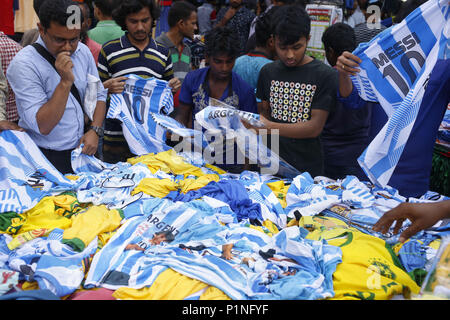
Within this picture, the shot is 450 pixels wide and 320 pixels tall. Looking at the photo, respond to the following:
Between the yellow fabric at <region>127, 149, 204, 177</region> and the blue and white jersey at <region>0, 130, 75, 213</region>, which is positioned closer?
the blue and white jersey at <region>0, 130, 75, 213</region>

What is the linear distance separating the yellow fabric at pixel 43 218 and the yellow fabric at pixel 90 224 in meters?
0.07

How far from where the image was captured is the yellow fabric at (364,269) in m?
1.53

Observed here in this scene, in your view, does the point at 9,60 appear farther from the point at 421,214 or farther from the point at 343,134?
the point at 421,214

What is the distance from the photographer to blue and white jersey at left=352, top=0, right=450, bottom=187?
2059 millimetres

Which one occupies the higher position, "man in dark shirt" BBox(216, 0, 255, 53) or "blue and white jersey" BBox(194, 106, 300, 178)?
"man in dark shirt" BBox(216, 0, 255, 53)

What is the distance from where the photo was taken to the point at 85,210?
2156mm

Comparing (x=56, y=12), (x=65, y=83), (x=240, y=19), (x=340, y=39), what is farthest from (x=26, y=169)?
(x=240, y=19)

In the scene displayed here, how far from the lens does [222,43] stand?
284 cm

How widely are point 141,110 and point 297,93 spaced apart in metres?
1.10

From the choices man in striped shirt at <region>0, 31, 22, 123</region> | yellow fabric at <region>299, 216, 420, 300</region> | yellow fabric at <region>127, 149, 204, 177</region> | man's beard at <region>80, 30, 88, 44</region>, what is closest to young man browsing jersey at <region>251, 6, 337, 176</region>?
yellow fabric at <region>127, 149, 204, 177</region>

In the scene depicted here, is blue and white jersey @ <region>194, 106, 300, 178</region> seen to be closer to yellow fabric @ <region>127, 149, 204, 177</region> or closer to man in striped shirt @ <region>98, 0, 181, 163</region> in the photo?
yellow fabric @ <region>127, 149, 204, 177</region>

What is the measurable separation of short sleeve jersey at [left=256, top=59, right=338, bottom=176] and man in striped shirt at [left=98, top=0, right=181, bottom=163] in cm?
72

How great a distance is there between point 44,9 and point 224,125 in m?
1.24
